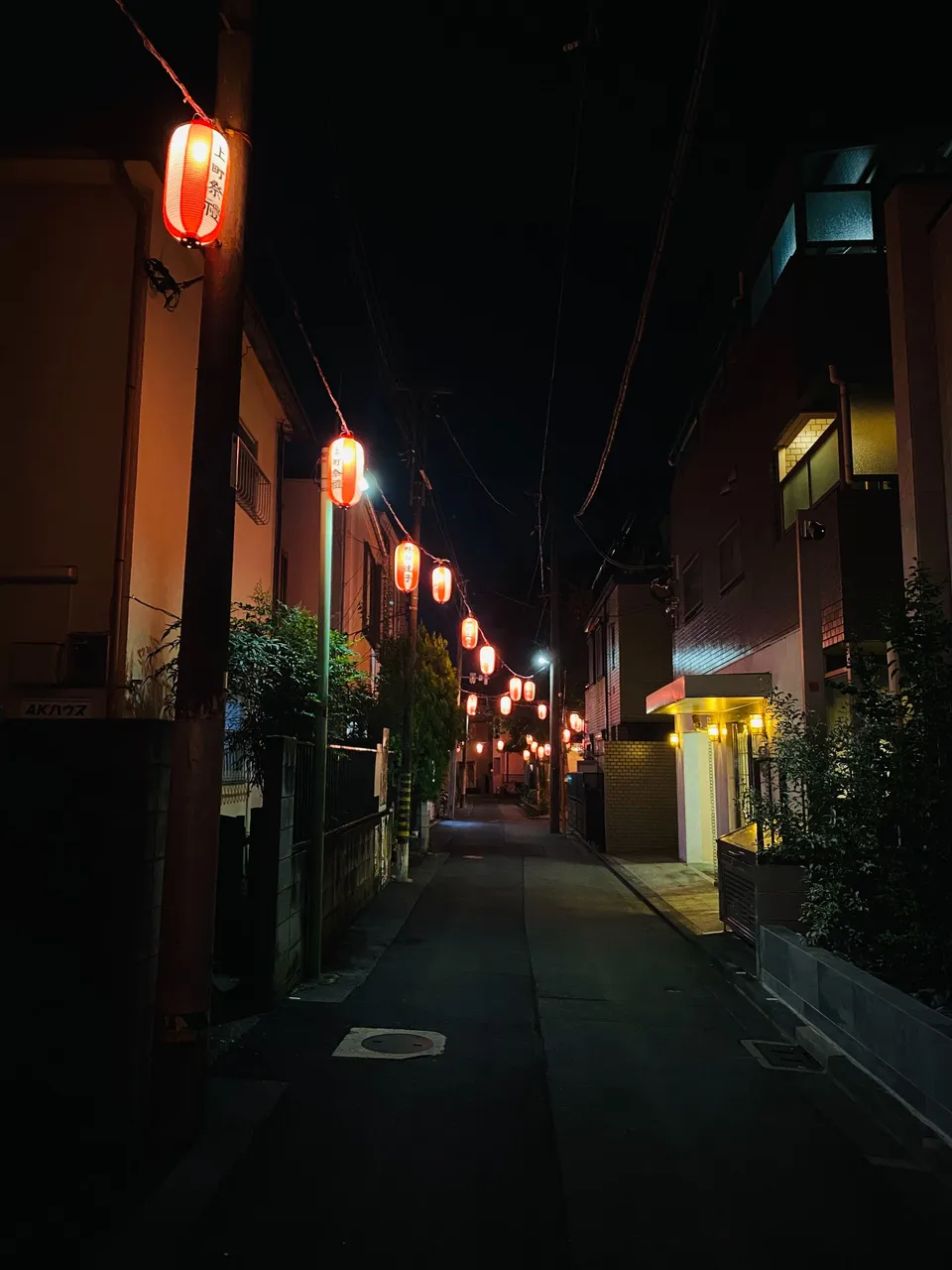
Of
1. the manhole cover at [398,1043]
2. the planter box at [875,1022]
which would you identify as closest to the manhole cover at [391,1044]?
the manhole cover at [398,1043]

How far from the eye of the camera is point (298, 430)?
1630 centimetres

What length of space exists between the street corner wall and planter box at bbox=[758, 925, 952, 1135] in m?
15.7

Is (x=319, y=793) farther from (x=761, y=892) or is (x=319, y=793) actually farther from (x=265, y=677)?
(x=761, y=892)

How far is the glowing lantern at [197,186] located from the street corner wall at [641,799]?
1962 centimetres

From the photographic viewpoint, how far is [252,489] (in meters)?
13.3

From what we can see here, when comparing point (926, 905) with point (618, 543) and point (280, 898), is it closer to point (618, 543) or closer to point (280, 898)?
point (280, 898)

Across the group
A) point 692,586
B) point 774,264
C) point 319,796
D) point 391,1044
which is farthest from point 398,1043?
point 692,586

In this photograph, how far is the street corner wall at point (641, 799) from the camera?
78.1 feet

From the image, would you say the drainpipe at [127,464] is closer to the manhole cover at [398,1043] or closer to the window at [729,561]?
the manhole cover at [398,1043]

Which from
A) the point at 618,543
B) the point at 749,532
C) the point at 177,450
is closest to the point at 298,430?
the point at 177,450

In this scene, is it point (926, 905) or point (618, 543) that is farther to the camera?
point (618, 543)

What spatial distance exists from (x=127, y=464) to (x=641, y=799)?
1813 centimetres

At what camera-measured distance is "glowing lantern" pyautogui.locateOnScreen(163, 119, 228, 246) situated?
6.38m

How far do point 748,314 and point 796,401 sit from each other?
452cm
